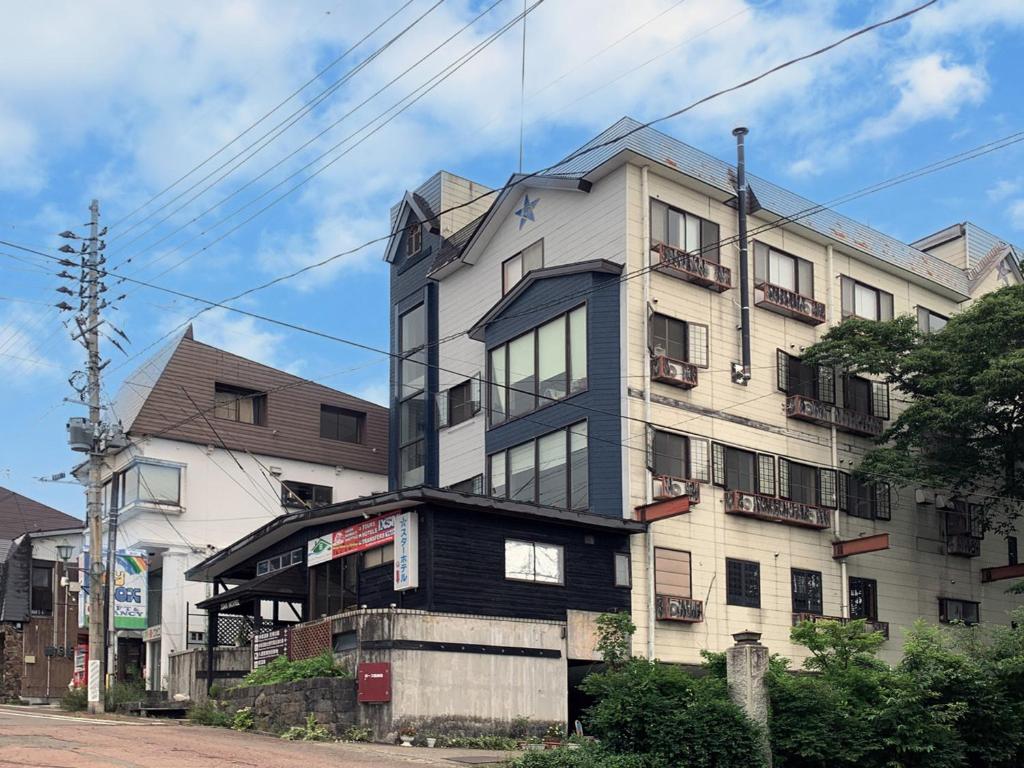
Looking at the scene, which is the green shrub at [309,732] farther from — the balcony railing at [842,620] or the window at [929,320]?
the window at [929,320]

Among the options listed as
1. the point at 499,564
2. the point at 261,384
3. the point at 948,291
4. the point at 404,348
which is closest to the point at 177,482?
the point at 261,384

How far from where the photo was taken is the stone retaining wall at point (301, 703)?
27312 millimetres

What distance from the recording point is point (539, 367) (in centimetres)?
3716

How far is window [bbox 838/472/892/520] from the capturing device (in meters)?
39.4

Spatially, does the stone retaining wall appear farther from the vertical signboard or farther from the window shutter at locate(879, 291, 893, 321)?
the window shutter at locate(879, 291, 893, 321)

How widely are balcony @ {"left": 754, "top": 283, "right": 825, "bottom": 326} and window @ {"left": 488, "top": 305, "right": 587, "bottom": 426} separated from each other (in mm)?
5916

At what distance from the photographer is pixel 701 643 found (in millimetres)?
34156

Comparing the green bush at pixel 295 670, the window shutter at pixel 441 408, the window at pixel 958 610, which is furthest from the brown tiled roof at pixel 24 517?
the window at pixel 958 610

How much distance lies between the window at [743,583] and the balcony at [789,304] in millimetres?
7741

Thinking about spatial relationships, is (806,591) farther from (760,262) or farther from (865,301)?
(865,301)

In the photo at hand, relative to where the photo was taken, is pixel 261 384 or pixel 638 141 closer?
pixel 638 141

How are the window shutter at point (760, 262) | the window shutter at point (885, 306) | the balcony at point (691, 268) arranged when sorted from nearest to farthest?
the balcony at point (691, 268) → the window shutter at point (760, 262) → the window shutter at point (885, 306)

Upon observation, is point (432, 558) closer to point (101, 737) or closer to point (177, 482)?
point (101, 737)

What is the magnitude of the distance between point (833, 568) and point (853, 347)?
6559 mm
